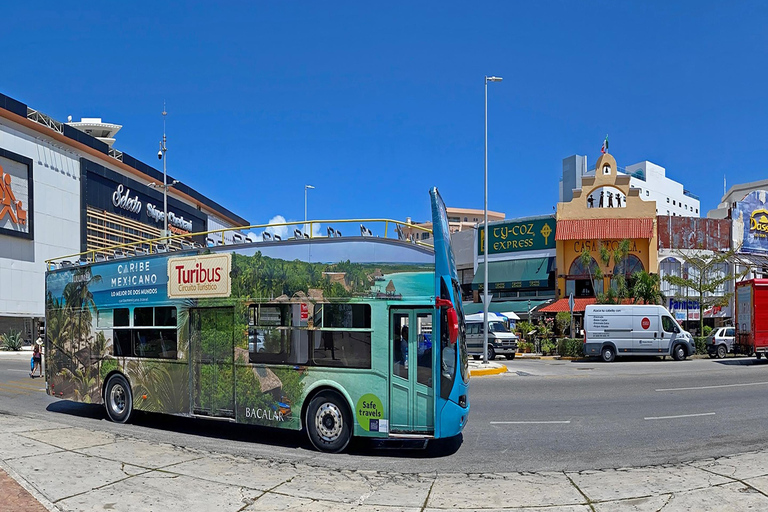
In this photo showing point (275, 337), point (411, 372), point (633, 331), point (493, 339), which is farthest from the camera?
point (493, 339)

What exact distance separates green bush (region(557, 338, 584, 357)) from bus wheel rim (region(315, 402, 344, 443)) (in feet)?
81.8

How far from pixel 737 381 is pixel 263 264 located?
14952 millimetres

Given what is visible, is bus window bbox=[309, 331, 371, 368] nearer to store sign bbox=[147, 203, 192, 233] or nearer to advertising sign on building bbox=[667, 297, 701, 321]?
advertising sign on building bbox=[667, 297, 701, 321]

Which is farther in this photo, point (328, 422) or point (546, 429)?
point (546, 429)

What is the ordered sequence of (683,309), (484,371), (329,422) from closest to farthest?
1. (329,422)
2. (484,371)
3. (683,309)

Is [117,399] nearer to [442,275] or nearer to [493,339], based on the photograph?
[442,275]

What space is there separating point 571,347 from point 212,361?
25.4 meters

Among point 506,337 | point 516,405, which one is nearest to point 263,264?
point 516,405

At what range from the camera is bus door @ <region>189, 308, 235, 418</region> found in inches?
396

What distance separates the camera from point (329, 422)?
912cm

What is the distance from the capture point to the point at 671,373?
21266 mm

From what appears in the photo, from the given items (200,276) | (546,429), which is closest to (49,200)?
(200,276)

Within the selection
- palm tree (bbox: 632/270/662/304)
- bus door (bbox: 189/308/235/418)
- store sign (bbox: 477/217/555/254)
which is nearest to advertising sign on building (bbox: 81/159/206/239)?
store sign (bbox: 477/217/555/254)

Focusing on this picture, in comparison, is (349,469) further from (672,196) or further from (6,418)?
(672,196)
